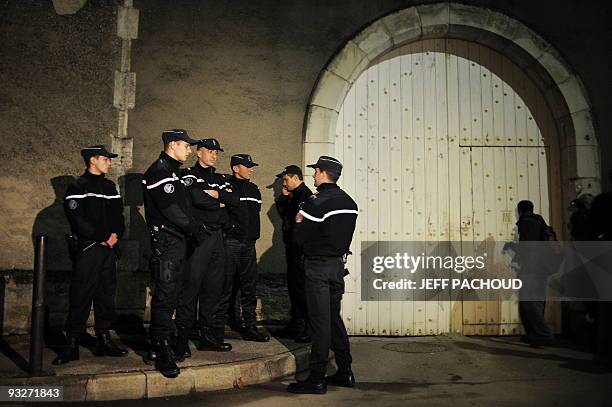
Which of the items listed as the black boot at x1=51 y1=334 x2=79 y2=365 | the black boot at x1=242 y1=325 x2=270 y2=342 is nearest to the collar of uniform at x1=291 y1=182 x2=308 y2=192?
the black boot at x1=242 y1=325 x2=270 y2=342

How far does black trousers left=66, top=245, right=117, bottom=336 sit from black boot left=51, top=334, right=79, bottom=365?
55 millimetres

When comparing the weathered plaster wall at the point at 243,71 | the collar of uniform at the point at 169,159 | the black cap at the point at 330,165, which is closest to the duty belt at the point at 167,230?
the collar of uniform at the point at 169,159

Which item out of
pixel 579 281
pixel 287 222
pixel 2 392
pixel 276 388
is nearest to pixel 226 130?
pixel 287 222

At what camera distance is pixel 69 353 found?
4.28m

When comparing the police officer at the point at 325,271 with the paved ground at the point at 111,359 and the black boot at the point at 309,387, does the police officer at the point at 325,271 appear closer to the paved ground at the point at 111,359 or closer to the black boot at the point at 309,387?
the black boot at the point at 309,387

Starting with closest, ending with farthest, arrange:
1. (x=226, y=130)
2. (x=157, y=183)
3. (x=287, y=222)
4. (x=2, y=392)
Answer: (x=2, y=392) < (x=157, y=183) < (x=287, y=222) < (x=226, y=130)

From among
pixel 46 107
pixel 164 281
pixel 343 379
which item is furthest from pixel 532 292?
pixel 46 107

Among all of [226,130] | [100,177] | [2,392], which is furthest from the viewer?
[226,130]

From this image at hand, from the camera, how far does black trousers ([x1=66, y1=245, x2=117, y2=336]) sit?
4.48 meters

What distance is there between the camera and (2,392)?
372 centimetres

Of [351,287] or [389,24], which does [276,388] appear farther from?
[389,24]

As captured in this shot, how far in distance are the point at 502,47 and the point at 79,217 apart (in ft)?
17.3

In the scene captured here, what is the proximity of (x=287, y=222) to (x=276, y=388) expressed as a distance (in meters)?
1.89

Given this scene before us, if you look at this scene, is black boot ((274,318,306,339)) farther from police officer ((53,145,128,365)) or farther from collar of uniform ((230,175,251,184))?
police officer ((53,145,128,365))
